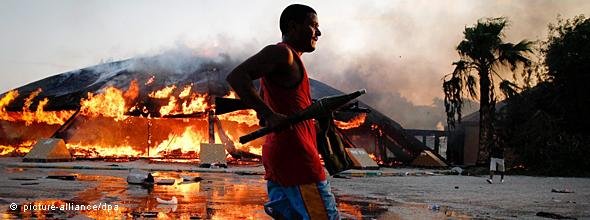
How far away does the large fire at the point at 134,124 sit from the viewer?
988 inches

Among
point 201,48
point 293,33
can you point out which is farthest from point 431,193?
point 201,48

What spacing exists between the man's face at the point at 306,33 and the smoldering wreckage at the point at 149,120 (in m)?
20.6

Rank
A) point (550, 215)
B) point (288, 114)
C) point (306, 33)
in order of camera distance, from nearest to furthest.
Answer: point (288, 114), point (306, 33), point (550, 215)

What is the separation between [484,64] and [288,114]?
21.4 meters

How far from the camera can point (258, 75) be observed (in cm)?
269

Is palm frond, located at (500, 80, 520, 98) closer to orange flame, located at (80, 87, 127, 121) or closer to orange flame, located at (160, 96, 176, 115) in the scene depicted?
orange flame, located at (160, 96, 176, 115)

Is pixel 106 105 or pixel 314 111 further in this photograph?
→ pixel 106 105

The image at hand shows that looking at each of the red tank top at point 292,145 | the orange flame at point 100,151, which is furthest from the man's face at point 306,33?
the orange flame at point 100,151

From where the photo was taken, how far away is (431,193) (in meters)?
11.0

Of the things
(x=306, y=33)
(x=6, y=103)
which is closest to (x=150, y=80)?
(x=6, y=103)

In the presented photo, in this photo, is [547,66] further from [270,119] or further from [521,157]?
[270,119]

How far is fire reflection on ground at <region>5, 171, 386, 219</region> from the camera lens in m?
6.44

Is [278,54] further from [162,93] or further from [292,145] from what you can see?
[162,93]

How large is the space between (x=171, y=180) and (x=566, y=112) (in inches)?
663
